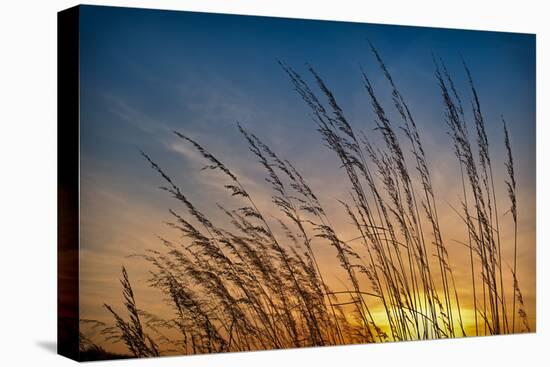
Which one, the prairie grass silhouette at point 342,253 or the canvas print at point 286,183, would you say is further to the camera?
the prairie grass silhouette at point 342,253

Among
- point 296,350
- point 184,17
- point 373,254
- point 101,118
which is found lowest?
point 296,350

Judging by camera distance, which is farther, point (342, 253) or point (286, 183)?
point (342, 253)

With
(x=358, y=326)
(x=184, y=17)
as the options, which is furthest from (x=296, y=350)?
(x=184, y=17)

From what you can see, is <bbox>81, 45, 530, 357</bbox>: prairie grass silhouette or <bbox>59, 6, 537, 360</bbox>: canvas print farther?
<bbox>81, 45, 530, 357</bbox>: prairie grass silhouette

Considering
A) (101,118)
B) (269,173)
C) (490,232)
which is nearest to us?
(101,118)

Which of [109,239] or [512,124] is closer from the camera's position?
[109,239]

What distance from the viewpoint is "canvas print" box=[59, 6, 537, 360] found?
7.34 metres

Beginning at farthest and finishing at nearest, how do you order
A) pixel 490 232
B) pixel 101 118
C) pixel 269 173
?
pixel 490 232 → pixel 269 173 → pixel 101 118

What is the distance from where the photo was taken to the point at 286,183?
7855 mm

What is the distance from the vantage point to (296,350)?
309 inches

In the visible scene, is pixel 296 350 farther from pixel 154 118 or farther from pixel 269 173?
pixel 154 118

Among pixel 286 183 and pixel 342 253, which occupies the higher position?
pixel 286 183

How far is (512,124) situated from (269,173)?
6.52ft

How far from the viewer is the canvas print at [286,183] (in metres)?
7.34
